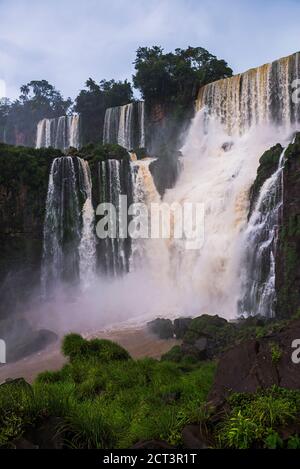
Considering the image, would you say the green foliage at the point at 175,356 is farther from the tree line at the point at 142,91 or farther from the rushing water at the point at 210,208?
the tree line at the point at 142,91

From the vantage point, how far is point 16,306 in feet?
69.2

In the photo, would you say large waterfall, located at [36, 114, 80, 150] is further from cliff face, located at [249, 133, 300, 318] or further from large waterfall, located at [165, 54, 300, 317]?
cliff face, located at [249, 133, 300, 318]

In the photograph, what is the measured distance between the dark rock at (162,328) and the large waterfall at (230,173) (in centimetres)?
266

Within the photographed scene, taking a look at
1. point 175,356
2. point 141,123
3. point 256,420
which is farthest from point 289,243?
point 141,123

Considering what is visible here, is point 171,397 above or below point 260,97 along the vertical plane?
below

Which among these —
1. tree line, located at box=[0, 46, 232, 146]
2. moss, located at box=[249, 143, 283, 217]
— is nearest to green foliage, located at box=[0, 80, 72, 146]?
tree line, located at box=[0, 46, 232, 146]

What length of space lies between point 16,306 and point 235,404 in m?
18.7

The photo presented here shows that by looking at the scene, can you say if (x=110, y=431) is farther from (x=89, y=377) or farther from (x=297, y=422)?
(x=89, y=377)

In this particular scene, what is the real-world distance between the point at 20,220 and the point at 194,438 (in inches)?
793

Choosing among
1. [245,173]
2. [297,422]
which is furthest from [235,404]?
[245,173]

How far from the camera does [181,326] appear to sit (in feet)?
50.0

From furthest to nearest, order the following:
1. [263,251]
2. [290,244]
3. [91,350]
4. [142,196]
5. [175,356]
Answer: [142,196] < [263,251] < [290,244] < [175,356] < [91,350]

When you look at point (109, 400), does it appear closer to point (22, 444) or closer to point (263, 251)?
point (22, 444)

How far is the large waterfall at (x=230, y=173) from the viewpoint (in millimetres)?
17484
